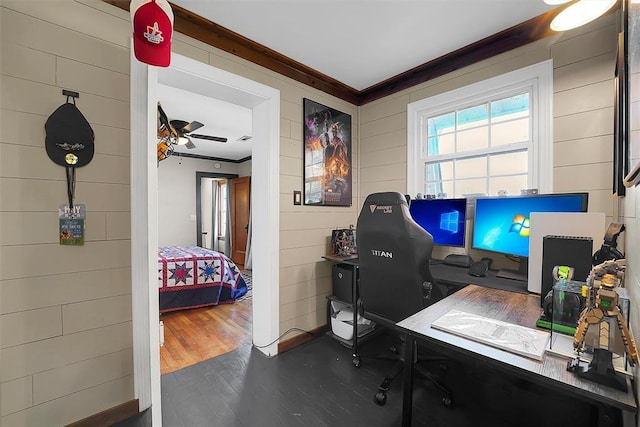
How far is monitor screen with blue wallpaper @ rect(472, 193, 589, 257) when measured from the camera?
1.64 meters

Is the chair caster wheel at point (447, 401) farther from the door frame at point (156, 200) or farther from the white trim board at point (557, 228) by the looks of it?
the door frame at point (156, 200)

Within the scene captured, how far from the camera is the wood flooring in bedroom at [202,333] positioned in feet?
7.65

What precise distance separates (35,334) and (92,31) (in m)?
1.67

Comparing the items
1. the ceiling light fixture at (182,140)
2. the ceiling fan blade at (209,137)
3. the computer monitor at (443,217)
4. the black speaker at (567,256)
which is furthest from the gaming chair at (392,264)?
the ceiling fan blade at (209,137)

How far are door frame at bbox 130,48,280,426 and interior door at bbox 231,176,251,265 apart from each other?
3890 millimetres

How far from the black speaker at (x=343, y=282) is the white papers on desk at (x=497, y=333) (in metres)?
1.40

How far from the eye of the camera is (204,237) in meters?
6.72

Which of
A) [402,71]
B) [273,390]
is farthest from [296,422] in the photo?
[402,71]

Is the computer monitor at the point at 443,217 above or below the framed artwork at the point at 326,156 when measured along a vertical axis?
below

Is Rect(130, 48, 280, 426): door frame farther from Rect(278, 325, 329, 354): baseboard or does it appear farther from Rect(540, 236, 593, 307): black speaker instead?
Rect(540, 236, 593, 307): black speaker

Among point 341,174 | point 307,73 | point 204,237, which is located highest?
point 307,73

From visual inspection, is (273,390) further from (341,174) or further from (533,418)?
(341,174)

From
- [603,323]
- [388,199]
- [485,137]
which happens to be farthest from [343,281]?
[603,323]

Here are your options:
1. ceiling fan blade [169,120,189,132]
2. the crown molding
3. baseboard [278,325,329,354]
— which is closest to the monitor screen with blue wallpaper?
the crown molding
